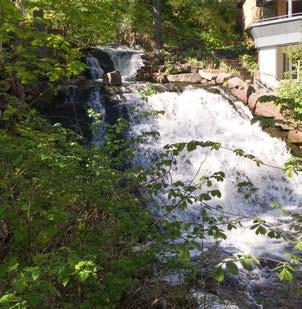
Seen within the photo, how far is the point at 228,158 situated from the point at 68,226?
8.03m

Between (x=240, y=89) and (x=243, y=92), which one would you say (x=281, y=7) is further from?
(x=243, y=92)

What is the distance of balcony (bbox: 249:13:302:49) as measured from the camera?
17.6 m

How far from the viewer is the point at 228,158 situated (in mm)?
11883

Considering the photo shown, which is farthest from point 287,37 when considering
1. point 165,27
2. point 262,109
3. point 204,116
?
point 165,27

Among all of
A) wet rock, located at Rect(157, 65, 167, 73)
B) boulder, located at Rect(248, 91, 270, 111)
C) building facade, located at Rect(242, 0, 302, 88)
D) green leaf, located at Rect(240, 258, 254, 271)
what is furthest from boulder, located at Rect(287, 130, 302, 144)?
green leaf, located at Rect(240, 258, 254, 271)

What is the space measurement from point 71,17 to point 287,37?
1515cm

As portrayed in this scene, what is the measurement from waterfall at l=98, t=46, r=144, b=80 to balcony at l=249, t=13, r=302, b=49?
5.71 meters

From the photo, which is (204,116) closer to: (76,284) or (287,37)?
(287,37)

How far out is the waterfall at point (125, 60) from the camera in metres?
19.1

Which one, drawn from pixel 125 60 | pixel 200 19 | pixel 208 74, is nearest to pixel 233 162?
pixel 208 74

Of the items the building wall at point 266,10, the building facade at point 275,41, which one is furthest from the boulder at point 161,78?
the building wall at point 266,10

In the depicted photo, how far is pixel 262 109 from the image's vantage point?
572 inches

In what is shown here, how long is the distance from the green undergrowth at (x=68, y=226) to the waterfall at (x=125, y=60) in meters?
14.2

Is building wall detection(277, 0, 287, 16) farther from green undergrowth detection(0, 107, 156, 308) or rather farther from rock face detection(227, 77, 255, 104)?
green undergrowth detection(0, 107, 156, 308)
